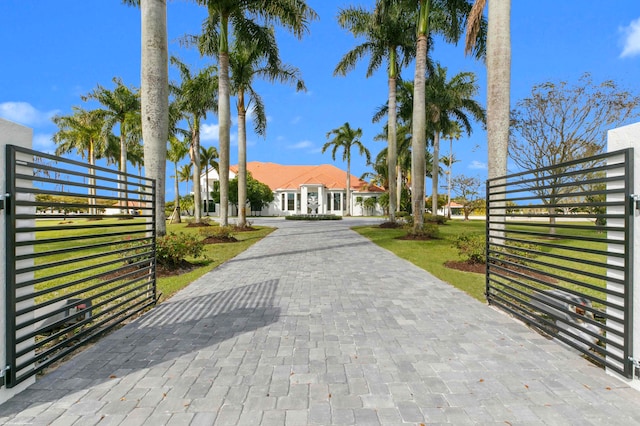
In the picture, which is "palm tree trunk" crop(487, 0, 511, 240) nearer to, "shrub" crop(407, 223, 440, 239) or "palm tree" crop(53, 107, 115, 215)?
"shrub" crop(407, 223, 440, 239)

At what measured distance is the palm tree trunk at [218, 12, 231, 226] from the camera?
14.6 metres

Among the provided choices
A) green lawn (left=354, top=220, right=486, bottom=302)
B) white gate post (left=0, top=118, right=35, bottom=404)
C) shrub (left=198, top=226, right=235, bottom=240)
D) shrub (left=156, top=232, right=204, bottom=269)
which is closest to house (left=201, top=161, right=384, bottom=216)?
shrub (left=198, top=226, right=235, bottom=240)

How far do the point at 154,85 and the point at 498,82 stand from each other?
27.7 ft

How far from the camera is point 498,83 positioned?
816 cm

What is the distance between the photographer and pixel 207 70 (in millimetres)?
22062

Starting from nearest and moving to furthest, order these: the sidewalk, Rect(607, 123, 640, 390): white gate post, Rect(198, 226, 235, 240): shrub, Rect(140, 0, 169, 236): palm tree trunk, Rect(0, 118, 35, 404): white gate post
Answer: the sidewalk, Rect(0, 118, 35, 404): white gate post, Rect(607, 123, 640, 390): white gate post, Rect(140, 0, 169, 236): palm tree trunk, Rect(198, 226, 235, 240): shrub

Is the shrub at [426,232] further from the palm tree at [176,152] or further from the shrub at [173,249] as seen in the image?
the palm tree at [176,152]

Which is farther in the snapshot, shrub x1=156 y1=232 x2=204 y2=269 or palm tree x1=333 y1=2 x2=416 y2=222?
palm tree x1=333 y1=2 x2=416 y2=222

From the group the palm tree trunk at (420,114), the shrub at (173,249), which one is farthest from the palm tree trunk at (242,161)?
the shrub at (173,249)

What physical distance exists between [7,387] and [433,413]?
3508mm

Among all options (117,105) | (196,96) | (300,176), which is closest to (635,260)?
(196,96)

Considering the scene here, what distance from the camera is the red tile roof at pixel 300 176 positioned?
160 ft

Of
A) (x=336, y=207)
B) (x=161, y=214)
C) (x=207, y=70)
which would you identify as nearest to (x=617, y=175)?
(x=161, y=214)

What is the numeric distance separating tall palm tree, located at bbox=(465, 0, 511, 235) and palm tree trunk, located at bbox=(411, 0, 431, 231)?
221 inches
